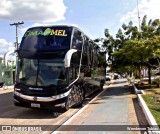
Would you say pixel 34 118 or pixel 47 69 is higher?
pixel 47 69

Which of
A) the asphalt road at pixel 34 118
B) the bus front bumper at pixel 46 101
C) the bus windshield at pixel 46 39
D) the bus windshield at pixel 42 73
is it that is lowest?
the asphalt road at pixel 34 118

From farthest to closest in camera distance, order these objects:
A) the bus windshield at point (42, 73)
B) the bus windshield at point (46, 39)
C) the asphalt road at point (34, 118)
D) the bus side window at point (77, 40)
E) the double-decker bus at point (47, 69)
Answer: the bus side window at point (77, 40)
the bus windshield at point (46, 39)
the bus windshield at point (42, 73)
the double-decker bus at point (47, 69)
the asphalt road at point (34, 118)

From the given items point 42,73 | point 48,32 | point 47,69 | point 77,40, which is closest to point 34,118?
point 42,73

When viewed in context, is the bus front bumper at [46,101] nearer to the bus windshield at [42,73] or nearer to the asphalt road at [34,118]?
the asphalt road at [34,118]

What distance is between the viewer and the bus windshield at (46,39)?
13625mm

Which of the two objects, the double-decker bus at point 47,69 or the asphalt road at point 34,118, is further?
the double-decker bus at point 47,69

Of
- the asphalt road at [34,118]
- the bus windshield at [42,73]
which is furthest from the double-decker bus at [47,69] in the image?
the asphalt road at [34,118]

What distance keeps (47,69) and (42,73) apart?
264 mm

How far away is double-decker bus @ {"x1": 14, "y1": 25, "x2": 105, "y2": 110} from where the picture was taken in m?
12.8

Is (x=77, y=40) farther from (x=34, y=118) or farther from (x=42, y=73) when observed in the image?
(x=34, y=118)

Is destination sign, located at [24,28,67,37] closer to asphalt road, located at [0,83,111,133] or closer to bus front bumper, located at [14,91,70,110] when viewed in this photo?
bus front bumper, located at [14,91,70,110]

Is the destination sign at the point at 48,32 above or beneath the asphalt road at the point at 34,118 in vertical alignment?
above

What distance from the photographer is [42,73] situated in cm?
1319

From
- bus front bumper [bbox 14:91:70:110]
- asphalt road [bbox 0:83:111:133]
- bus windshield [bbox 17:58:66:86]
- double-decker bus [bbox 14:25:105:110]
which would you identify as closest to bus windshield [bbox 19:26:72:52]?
double-decker bus [bbox 14:25:105:110]
